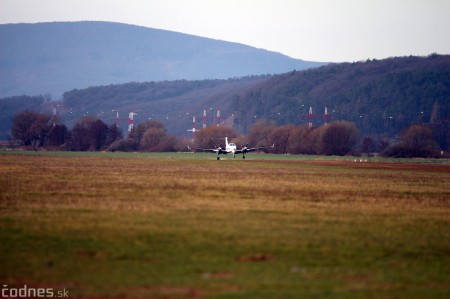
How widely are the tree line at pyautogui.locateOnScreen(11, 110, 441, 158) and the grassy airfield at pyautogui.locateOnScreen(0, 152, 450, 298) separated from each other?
287 ft

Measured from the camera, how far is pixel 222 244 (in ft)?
68.9

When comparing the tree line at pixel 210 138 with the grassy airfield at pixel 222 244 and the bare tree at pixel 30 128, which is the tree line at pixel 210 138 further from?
the grassy airfield at pixel 222 244

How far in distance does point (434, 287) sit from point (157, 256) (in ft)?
20.1

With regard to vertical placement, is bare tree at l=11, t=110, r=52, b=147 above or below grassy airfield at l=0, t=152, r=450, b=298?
above

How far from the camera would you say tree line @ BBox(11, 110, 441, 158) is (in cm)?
12500

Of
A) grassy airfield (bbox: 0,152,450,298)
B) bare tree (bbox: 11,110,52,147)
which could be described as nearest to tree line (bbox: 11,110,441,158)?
bare tree (bbox: 11,110,52,147)

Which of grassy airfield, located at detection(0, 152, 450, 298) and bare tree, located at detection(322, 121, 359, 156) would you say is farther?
bare tree, located at detection(322, 121, 359, 156)

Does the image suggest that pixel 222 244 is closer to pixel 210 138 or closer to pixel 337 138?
pixel 337 138

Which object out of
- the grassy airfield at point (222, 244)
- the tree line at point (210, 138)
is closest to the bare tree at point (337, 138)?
the tree line at point (210, 138)

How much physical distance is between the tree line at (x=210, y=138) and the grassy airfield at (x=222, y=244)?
87.4 metres

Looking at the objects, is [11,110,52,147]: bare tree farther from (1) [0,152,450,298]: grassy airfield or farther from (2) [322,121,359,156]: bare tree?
(1) [0,152,450,298]: grassy airfield

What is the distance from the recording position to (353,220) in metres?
26.9

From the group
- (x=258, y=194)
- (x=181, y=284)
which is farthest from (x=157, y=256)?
(x=258, y=194)

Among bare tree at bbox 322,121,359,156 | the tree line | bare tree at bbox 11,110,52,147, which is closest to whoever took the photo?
bare tree at bbox 322,121,359,156
